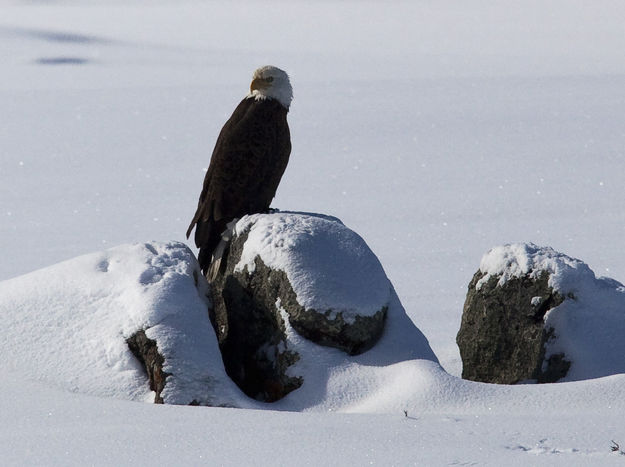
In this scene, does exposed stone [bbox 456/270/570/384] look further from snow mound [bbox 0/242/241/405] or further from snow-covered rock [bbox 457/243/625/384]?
snow mound [bbox 0/242/241/405]

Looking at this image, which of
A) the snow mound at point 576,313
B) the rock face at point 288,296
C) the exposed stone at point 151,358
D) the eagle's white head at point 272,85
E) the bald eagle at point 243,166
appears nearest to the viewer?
the exposed stone at point 151,358

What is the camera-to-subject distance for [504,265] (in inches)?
254

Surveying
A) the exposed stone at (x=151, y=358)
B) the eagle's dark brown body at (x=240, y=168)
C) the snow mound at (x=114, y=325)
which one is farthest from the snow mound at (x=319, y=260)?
the exposed stone at (x=151, y=358)

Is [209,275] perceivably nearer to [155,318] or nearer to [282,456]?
[155,318]

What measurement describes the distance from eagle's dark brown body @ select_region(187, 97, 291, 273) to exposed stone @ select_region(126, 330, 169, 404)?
4.21 ft

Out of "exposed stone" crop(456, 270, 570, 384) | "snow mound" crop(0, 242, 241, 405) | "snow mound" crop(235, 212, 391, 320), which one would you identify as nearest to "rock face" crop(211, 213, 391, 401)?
"snow mound" crop(235, 212, 391, 320)

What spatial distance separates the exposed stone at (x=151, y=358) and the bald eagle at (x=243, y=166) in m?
1.23

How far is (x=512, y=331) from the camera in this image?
640cm

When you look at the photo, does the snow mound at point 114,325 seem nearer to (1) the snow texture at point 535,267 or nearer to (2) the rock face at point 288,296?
(2) the rock face at point 288,296

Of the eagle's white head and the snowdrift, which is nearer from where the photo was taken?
the snowdrift

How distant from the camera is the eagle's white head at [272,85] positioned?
705cm

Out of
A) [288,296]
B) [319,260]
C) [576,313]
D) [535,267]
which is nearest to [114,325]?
[288,296]

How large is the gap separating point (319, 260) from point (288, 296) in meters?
0.33

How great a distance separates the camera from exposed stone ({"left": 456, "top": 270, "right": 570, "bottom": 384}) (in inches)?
249
